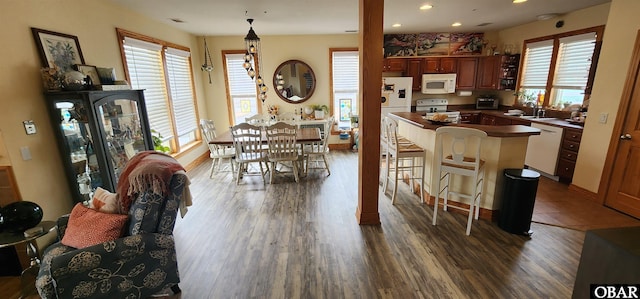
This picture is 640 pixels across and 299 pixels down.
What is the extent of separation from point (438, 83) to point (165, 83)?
17.0ft

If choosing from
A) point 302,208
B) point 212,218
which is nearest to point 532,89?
point 302,208

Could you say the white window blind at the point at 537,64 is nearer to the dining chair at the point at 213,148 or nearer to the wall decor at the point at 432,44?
the wall decor at the point at 432,44

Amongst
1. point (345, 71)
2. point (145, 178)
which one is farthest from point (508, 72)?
point (145, 178)

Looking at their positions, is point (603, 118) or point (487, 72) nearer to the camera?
point (603, 118)

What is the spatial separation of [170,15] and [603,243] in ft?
15.7

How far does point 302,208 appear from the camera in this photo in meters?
3.23

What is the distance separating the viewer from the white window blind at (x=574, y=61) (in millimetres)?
3898

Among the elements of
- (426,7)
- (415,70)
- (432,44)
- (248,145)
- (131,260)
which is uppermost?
(426,7)

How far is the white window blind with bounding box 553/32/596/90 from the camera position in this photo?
3.90 m

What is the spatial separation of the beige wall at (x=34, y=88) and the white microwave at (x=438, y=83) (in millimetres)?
5397

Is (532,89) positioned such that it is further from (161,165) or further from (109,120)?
(109,120)

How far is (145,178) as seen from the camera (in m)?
1.69

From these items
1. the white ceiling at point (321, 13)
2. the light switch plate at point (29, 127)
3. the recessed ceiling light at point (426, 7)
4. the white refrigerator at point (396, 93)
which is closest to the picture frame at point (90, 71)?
the light switch plate at point (29, 127)

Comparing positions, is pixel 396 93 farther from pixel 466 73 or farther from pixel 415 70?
pixel 466 73
